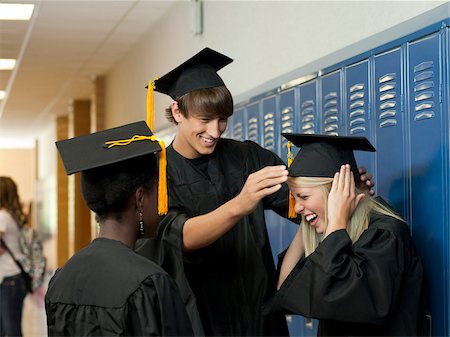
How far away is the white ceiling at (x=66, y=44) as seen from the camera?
24.5 ft

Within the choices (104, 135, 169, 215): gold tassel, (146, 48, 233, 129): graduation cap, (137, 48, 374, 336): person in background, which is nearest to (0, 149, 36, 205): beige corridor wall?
(146, 48, 233, 129): graduation cap

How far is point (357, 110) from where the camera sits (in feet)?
12.2

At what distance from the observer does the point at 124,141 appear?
2.68m

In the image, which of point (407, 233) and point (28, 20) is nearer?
point (407, 233)

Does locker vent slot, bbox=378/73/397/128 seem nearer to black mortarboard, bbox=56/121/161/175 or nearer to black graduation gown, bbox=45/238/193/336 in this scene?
black mortarboard, bbox=56/121/161/175

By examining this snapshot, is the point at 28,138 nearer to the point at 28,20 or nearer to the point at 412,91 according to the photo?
the point at 28,20

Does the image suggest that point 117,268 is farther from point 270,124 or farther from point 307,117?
point 270,124

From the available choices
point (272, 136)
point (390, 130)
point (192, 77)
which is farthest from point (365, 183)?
point (272, 136)

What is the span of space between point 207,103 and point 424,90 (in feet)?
2.83

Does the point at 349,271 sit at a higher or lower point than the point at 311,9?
lower

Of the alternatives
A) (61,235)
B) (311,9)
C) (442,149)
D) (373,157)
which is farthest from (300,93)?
(61,235)

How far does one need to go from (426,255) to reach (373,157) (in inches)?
21.0

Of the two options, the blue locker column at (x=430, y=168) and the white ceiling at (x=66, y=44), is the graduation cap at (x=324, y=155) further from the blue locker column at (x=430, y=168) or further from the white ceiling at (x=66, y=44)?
the white ceiling at (x=66, y=44)

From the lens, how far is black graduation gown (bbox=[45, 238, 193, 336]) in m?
2.35
